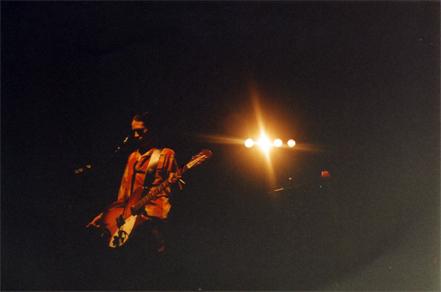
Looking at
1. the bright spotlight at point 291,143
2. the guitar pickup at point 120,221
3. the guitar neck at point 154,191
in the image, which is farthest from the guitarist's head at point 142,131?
the bright spotlight at point 291,143

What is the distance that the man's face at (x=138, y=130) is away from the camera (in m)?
2.51

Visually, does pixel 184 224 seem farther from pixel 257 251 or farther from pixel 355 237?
pixel 355 237

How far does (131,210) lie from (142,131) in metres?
0.68

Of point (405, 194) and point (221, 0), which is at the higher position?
point (221, 0)

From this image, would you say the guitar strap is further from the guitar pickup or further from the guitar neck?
the guitar pickup

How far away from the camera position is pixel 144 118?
8.25ft

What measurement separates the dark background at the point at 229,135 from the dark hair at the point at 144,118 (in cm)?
7

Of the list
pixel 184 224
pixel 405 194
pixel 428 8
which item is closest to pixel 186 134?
pixel 184 224

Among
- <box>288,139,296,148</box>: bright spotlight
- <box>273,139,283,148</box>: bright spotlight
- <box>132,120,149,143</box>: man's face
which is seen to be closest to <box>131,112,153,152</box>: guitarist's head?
<box>132,120,149,143</box>: man's face

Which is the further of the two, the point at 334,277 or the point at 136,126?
the point at 136,126

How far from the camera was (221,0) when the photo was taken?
7.92ft

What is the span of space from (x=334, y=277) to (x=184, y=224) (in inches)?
50.4

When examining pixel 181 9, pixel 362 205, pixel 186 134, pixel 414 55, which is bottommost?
pixel 362 205

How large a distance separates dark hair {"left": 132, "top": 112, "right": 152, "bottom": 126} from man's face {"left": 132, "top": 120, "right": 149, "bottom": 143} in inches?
1.0
